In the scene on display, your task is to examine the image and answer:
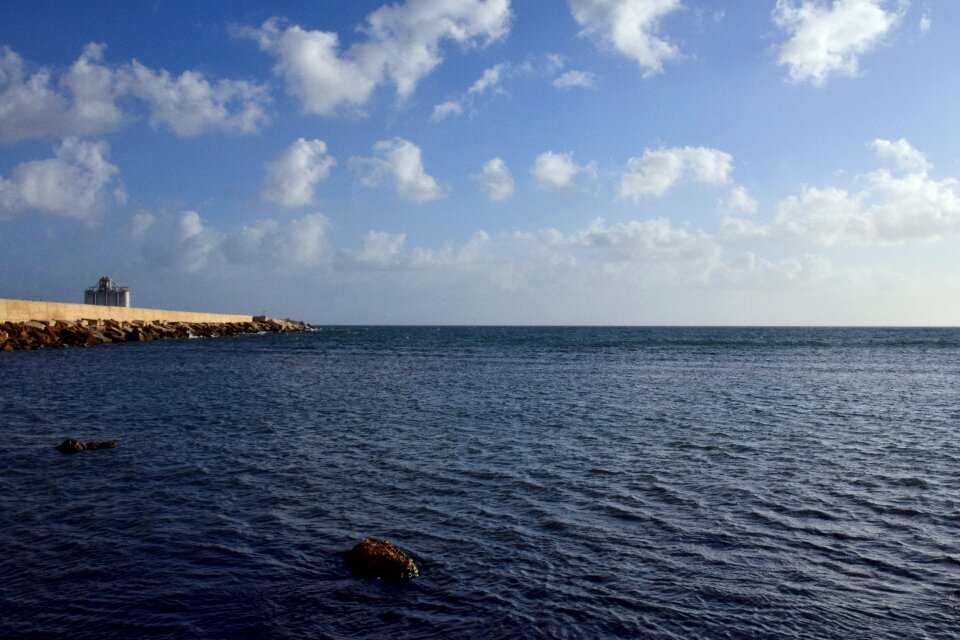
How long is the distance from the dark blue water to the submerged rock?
0.43 meters

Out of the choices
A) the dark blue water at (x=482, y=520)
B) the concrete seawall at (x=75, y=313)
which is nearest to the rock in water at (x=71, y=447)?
the dark blue water at (x=482, y=520)

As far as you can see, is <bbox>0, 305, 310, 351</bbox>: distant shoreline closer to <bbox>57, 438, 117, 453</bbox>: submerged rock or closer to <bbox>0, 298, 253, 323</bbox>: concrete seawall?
<bbox>0, 298, 253, 323</bbox>: concrete seawall

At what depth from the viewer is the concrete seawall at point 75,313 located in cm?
6216

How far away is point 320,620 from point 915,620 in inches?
273

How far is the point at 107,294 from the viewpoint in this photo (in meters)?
107

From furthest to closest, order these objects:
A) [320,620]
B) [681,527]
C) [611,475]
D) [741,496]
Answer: [611,475]
[741,496]
[681,527]
[320,620]

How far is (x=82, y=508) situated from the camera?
1200cm

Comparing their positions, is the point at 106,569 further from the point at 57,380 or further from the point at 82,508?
the point at 57,380

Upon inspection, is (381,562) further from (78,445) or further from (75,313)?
(75,313)

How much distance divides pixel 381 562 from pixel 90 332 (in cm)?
6930

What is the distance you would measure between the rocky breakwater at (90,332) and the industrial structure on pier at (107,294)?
15.4 meters

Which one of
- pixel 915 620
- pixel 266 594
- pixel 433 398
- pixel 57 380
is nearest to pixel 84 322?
pixel 57 380

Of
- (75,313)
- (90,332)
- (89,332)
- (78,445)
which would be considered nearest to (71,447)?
(78,445)

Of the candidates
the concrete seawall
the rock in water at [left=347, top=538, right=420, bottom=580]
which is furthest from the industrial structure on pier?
the rock in water at [left=347, top=538, right=420, bottom=580]
